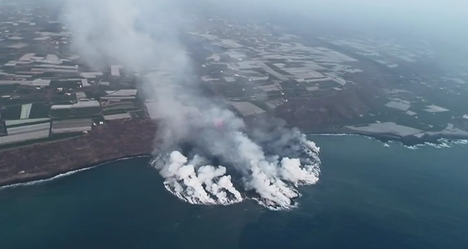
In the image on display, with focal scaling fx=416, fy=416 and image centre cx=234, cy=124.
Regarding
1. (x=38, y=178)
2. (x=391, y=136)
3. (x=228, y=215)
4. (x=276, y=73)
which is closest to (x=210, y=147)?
(x=228, y=215)

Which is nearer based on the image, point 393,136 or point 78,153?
point 78,153

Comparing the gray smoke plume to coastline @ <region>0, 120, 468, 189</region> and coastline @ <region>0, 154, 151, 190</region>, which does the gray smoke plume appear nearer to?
coastline @ <region>0, 120, 468, 189</region>

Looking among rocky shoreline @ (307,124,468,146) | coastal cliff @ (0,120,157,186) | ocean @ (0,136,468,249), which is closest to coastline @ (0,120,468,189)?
coastal cliff @ (0,120,157,186)

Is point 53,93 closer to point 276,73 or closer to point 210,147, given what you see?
point 210,147

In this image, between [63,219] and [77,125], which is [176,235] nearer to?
[63,219]

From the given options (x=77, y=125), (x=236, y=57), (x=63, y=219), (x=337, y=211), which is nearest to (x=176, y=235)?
(x=63, y=219)

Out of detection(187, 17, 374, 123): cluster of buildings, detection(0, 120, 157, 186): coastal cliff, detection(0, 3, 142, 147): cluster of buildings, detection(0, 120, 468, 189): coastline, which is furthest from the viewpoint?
detection(187, 17, 374, 123): cluster of buildings

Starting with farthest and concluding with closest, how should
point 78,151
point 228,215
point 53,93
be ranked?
point 53,93 < point 78,151 < point 228,215
